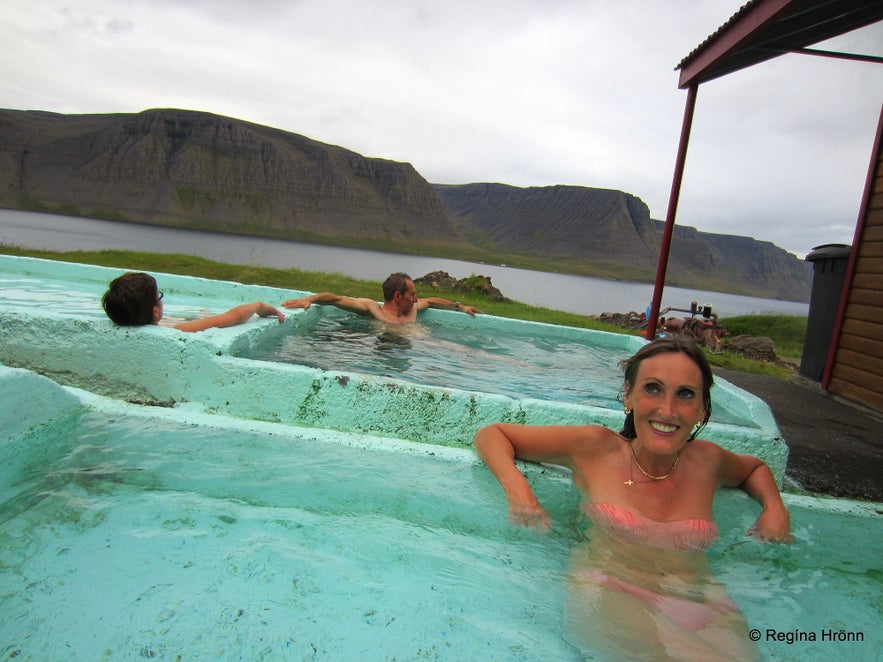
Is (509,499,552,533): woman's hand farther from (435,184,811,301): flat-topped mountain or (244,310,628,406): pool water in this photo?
(435,184,811,301): flat-topped mountain

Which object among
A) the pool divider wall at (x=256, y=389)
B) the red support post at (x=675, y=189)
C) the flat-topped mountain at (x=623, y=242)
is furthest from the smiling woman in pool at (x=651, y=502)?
the flat-topped mountain at (x=623, y=242)

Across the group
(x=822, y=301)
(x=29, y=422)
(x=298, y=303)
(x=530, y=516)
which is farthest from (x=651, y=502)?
(x=822, y=301)

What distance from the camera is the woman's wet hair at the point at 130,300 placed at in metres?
3.10

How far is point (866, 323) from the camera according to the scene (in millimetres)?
5895

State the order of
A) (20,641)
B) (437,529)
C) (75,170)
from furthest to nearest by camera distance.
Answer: (75,170) → (437,529) → (20,641)

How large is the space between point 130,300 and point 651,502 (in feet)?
9.63

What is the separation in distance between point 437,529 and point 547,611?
0.58 m

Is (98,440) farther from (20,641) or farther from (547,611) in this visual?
(547,611)

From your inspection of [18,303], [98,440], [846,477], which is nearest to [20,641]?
[98,440]

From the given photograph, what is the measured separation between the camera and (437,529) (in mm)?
2316

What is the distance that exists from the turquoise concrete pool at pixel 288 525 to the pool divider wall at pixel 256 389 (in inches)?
0.5

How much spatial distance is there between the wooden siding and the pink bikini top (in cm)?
463

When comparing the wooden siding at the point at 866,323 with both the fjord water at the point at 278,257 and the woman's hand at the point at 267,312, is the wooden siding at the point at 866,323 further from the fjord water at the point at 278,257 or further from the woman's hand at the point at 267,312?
the fjord water at the point at 278,257

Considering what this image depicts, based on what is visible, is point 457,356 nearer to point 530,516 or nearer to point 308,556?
point 530,516
